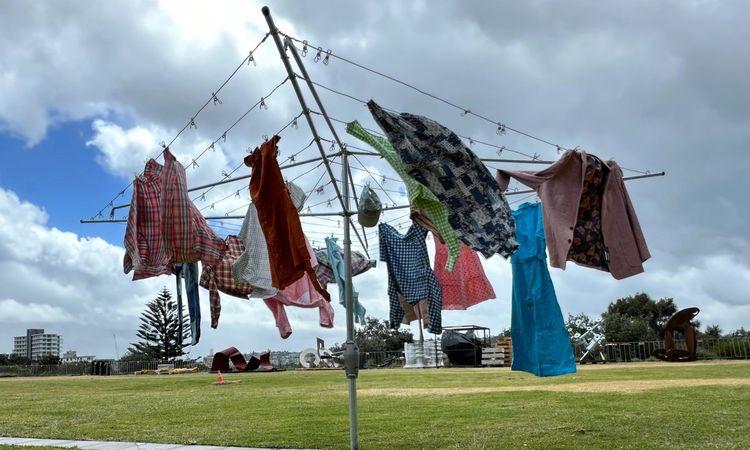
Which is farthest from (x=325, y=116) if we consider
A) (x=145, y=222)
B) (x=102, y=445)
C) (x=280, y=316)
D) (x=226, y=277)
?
(x=102, y=445)

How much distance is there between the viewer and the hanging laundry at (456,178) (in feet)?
18.5

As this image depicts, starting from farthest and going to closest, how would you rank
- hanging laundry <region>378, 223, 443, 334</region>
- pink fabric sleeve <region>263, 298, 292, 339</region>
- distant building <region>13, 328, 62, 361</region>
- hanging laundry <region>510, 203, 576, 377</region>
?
1. distant building <region>13, 328, 62, 361</region>
2. pink fabric sleeve <region>263, 298, 292, 339</region>
3. hanging laundry <region>378, 223, 443, 334</region>
4. hanging laundry <region>510, 203, 576, 377</region>

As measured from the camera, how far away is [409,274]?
25.8ft

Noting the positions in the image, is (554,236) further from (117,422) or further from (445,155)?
(117,422)

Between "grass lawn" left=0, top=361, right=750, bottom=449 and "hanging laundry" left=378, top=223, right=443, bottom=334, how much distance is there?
1512 mm

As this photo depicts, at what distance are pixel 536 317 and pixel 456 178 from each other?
6.25ft

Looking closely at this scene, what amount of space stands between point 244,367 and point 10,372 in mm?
Answer: 22283

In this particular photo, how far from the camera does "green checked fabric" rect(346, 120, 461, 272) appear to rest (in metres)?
5.50

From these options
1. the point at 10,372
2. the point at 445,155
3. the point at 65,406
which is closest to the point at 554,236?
the point at 445,155

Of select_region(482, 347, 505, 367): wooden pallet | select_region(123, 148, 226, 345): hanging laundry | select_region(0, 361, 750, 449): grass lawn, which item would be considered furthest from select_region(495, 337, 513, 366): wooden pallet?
select_region(123, 148, 226, 345): hanging laundry

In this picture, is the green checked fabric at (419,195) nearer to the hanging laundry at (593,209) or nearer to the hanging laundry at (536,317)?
the hanging laundry at (593,209)

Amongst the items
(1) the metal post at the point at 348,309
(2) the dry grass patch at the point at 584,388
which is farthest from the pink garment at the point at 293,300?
(2) the dry grass patch at the point at 584,388

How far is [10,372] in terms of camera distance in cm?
4456

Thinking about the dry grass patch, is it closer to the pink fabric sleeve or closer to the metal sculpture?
the pink fabric sleeve
